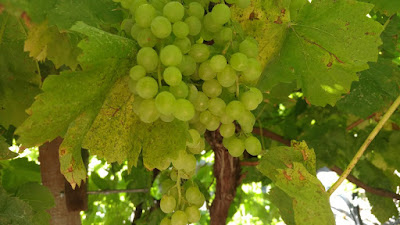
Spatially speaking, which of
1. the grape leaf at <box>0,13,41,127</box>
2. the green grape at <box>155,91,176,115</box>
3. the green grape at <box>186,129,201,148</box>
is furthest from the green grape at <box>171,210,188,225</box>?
the grape leaf at <box>0,13,41,127</box>

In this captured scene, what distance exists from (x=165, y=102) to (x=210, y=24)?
18 cm

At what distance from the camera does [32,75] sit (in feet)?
3.37

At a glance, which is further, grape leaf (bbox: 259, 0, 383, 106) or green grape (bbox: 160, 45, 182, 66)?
grape leaf (bbox: 259, 0, 383, 106)

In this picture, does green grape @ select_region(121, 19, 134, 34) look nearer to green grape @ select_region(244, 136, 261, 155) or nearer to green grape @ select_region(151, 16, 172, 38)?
green grape @ select_region(151, 16, 172, 38)

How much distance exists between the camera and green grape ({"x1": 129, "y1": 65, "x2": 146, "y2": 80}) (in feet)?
2.01

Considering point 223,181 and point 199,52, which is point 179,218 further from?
point 223,181

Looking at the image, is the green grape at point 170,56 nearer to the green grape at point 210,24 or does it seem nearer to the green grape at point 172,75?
the green grape at point 172,75

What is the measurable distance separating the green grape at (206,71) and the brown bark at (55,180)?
2.85ft

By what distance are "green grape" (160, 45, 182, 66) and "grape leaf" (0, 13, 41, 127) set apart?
499 mm

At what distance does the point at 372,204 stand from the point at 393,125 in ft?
1.05

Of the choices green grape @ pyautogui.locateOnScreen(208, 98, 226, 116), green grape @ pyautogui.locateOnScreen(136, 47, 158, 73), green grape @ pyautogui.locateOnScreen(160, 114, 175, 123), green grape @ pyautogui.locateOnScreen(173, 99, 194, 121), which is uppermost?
green grape @ pyautogui.locateOnScreen(136, 47, 158, 73)

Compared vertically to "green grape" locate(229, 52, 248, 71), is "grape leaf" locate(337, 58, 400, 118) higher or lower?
lower

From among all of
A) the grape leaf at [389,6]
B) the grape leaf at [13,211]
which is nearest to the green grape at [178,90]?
the grape leaf at [13,211]

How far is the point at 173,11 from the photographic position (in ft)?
2.15
